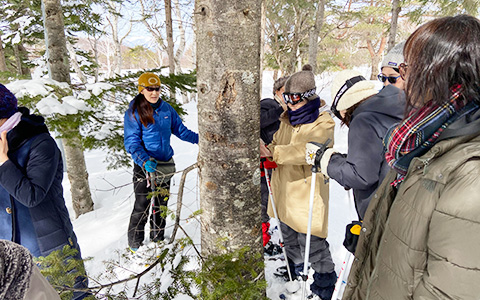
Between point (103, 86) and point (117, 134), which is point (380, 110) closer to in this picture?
point (103, 86)

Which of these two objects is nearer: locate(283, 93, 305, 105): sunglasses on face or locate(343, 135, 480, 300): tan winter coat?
locate(343, 135, 480, 300): tan winter coat

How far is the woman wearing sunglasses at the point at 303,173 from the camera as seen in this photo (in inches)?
93.0

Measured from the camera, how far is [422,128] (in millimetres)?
916

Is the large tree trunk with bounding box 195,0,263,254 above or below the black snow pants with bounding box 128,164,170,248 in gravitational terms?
above

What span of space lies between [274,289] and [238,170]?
78.9 inches

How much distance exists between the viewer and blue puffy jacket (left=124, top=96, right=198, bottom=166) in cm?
302

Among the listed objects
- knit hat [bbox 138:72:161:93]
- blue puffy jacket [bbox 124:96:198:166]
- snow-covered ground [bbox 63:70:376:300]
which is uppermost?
knit hat [bbox 138:72:161:93]

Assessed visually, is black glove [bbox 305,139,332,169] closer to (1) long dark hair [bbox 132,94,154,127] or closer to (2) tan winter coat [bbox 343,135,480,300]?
(2) tan winter coat [bbox 343,135,480,300]

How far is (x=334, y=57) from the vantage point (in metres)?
23.6

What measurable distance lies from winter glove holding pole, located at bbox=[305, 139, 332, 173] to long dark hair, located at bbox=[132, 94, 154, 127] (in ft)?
6.39

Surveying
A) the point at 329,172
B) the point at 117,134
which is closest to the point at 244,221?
the point at 329,172

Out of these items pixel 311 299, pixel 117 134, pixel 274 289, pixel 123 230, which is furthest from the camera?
pixel 123 230

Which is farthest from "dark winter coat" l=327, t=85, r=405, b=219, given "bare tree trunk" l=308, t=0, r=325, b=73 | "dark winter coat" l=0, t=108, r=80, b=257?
"bare tree trunk" l=308, t=0, r=325, b=73

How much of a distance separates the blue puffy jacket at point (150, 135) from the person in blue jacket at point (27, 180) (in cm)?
105
